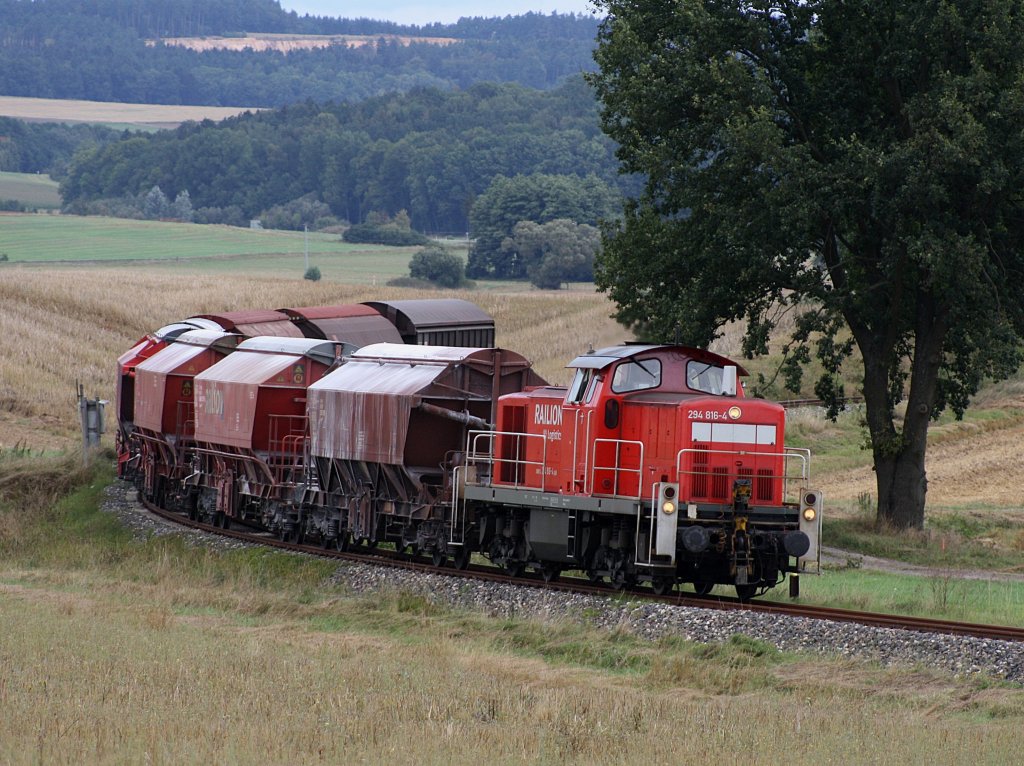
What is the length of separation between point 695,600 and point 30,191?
581ft

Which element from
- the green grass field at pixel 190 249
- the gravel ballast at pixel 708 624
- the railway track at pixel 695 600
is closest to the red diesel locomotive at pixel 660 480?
the railway track at pixel 695 600

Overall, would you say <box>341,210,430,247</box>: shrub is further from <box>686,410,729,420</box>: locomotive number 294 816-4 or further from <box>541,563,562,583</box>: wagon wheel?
<box>686,410,729,420</box>: locomotive number 294 816-4

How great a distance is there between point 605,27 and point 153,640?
68.9 ft

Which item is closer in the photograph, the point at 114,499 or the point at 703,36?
the point at 703,36

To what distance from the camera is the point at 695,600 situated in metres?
19.6

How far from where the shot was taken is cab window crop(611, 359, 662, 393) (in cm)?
2019

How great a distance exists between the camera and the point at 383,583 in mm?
22531

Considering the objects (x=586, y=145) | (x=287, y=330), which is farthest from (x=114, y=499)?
(x=586, y=145)

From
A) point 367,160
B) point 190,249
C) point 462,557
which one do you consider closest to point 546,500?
point 462,557

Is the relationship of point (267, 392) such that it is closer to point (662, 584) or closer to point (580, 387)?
point (580, 387)

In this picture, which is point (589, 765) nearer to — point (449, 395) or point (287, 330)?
point (449, 395)

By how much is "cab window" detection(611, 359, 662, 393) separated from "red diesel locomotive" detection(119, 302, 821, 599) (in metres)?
0.02

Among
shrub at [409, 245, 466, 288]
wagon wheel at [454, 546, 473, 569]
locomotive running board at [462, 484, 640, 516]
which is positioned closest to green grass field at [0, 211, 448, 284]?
shrub at [409, 245, 466, 288]

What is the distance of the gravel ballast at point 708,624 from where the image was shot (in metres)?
15.6
